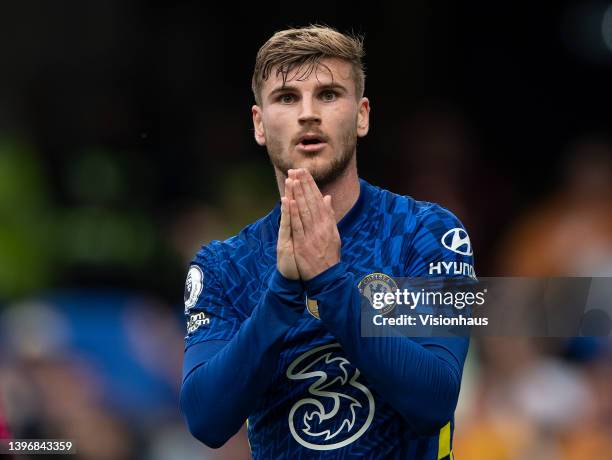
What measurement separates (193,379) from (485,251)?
5.00m

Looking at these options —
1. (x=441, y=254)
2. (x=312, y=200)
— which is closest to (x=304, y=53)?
(x=312, y=200)

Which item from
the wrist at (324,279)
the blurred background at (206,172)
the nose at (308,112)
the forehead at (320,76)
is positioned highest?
the forehead at (320,76)

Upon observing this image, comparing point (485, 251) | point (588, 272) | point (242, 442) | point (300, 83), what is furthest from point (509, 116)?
point (300, 83)

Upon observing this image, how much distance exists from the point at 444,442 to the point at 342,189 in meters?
0.89

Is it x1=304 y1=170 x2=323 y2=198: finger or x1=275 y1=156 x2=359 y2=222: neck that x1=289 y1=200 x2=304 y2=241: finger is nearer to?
x1=304 y1=170 x2=323 y2=198: finger

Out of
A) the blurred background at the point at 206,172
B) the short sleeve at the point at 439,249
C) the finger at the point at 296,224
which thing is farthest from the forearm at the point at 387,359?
the blurred background at the point at 206,172

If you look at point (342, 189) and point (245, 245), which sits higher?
point (342, 189)

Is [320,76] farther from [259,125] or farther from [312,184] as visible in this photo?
[312,184]

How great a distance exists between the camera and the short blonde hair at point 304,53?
142 inches

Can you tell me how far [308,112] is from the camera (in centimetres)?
352

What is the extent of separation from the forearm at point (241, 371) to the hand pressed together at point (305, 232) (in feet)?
0.21

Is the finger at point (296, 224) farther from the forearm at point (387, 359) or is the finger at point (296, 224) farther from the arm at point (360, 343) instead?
the forearm at point (387, 359)

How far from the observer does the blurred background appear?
6902 mm

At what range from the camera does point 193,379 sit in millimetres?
3395
